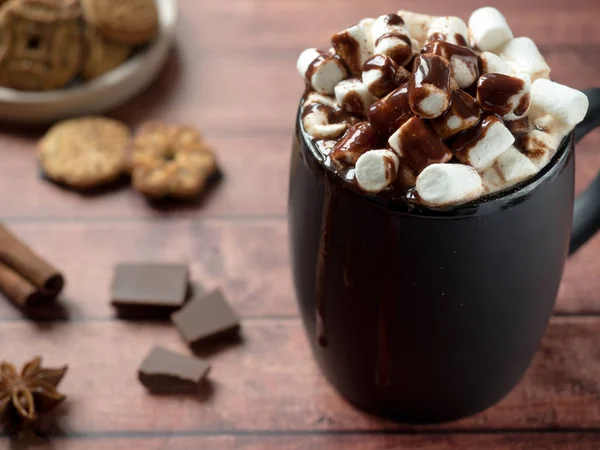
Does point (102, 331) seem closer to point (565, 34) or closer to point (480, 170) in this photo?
point (480, 170)

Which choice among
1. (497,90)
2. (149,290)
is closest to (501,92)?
(497,90)

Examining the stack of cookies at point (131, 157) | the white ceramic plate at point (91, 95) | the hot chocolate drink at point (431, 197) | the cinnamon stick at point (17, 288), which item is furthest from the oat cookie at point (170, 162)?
the hot chocolate drink at point (431, 197)

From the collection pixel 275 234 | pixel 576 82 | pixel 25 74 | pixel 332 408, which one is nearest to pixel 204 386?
pixel 332 408

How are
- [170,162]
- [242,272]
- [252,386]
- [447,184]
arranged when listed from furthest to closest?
[170,162], [242,272], [252,386], [447,184]

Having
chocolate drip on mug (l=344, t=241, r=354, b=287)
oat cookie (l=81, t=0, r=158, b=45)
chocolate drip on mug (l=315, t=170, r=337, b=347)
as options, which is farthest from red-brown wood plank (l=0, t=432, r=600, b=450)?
oat cookie (l=81, t=0, r=158, b=45)

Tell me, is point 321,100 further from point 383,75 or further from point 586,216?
point 586,216
